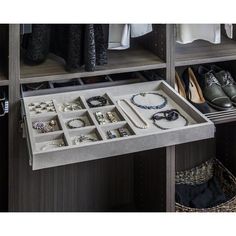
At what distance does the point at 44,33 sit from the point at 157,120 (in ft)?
1.75

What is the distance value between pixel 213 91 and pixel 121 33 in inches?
18.6

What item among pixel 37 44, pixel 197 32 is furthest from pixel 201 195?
pixel 37 44

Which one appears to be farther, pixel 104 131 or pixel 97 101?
pixel 97 101

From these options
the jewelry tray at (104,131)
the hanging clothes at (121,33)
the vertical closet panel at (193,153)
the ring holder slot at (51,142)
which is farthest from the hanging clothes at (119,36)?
the vertical closet panel at (193,153)

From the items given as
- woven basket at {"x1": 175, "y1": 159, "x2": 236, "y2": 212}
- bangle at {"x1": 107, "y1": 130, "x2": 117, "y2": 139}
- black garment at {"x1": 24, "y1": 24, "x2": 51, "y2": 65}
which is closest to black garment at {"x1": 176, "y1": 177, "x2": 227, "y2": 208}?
woven basket at {"x1": 175, "y1": 159, "x2": 236, "y2": 212}

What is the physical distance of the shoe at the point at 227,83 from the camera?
186cm

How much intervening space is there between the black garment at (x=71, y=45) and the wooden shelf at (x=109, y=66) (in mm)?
25

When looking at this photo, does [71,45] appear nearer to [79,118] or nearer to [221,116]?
[79,118]

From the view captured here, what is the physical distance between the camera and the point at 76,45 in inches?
63.1

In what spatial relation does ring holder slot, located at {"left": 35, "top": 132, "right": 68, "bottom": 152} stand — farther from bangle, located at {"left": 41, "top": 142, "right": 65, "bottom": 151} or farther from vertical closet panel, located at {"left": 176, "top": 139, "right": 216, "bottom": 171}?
vertical closet panel, located at {"left": 176, "top": 139, "right": 216, "bottom": 171}

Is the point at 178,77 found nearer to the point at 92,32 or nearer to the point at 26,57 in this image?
the point at 92,32

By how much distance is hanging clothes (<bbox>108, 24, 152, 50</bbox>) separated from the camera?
173cm

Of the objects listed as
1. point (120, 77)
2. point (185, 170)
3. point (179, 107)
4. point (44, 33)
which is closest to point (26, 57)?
point (44, 33)

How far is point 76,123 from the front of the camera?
61.0 inches
